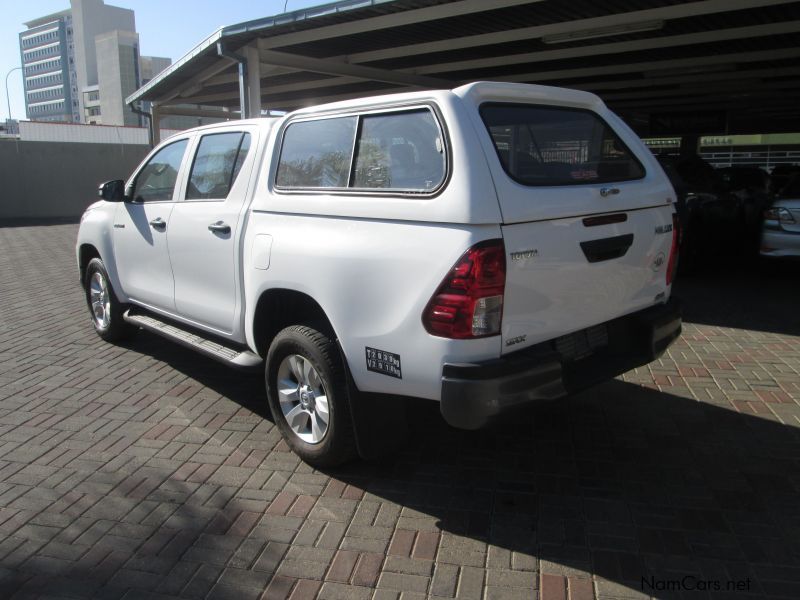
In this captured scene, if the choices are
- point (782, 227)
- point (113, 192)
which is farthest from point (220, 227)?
point (782, 227)

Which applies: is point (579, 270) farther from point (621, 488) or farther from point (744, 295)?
point (744, 295)

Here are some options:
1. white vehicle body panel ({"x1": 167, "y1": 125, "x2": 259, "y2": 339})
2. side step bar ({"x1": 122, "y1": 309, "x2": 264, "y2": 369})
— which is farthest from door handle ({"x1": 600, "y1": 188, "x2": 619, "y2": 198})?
side step bar ({"x1": 122, "y1": 309, "x2": 264, "y2": 369})

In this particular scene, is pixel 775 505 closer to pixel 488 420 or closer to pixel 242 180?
pixel 488 420

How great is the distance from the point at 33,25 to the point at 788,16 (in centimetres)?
16435

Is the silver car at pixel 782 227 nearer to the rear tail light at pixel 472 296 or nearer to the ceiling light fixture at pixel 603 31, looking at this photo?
the ceiling light fixture at pixel 603 31

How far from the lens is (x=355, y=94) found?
1578 centimetres

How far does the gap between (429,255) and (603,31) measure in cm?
739

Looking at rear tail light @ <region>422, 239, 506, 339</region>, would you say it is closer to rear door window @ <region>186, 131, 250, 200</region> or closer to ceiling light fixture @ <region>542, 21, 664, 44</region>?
rear door window @ <region>186, 131, 250, 200</region>

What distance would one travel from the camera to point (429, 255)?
290 cm

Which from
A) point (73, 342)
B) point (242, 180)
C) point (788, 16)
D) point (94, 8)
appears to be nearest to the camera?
point (242, 180)

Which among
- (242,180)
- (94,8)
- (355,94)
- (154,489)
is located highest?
(94,8)

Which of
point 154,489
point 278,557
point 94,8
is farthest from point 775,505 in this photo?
point 94,8

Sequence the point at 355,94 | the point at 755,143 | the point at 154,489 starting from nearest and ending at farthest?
the point at 154,489, the point at 355,94, the point at 755,143

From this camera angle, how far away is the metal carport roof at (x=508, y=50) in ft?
26.6
